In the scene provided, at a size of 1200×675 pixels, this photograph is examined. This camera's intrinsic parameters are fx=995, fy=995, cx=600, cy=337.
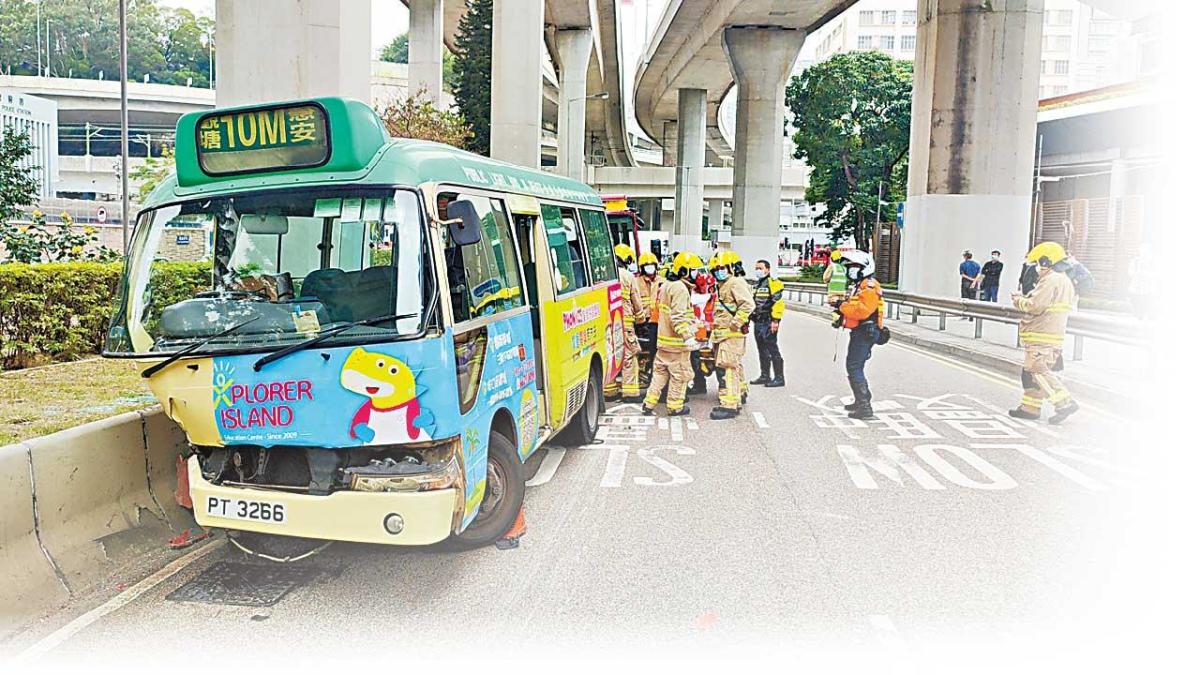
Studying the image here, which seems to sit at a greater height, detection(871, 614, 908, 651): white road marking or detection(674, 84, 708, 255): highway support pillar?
detection(674, 84, 708, 255): highway support pillar

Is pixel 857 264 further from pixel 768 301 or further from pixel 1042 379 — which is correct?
pixel 768 301

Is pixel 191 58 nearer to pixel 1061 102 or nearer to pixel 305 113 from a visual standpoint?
pixel 1061 102

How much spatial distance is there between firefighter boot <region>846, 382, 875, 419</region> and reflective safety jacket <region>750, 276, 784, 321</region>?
2.32 metres

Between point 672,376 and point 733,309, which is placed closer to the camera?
point 733,309

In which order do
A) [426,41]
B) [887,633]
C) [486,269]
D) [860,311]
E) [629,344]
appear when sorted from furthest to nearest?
[426,41], [629,344], [860,311], [486,269], [887,633]

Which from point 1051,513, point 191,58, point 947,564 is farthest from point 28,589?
point 191,58

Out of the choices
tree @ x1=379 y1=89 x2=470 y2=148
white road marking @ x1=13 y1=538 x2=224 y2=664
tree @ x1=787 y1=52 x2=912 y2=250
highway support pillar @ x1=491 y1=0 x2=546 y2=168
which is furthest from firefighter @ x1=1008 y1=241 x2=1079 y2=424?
tree @ x1=787 y1=52 x2=912 y2=250

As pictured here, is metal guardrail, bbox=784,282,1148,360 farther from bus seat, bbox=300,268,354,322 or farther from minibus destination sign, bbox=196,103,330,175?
minibus destination sign, bbox=196,103,330,175

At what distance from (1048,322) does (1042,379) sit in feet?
2.14

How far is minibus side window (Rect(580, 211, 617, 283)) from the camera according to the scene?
34.0 ft

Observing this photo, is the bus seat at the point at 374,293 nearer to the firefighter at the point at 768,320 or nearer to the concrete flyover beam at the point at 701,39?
the firefighter at the point at 768,320

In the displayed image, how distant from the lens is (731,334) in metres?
11.4

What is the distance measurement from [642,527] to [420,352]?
2469 millimetres

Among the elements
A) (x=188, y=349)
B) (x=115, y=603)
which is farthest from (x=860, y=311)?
(x=115, y=603)
